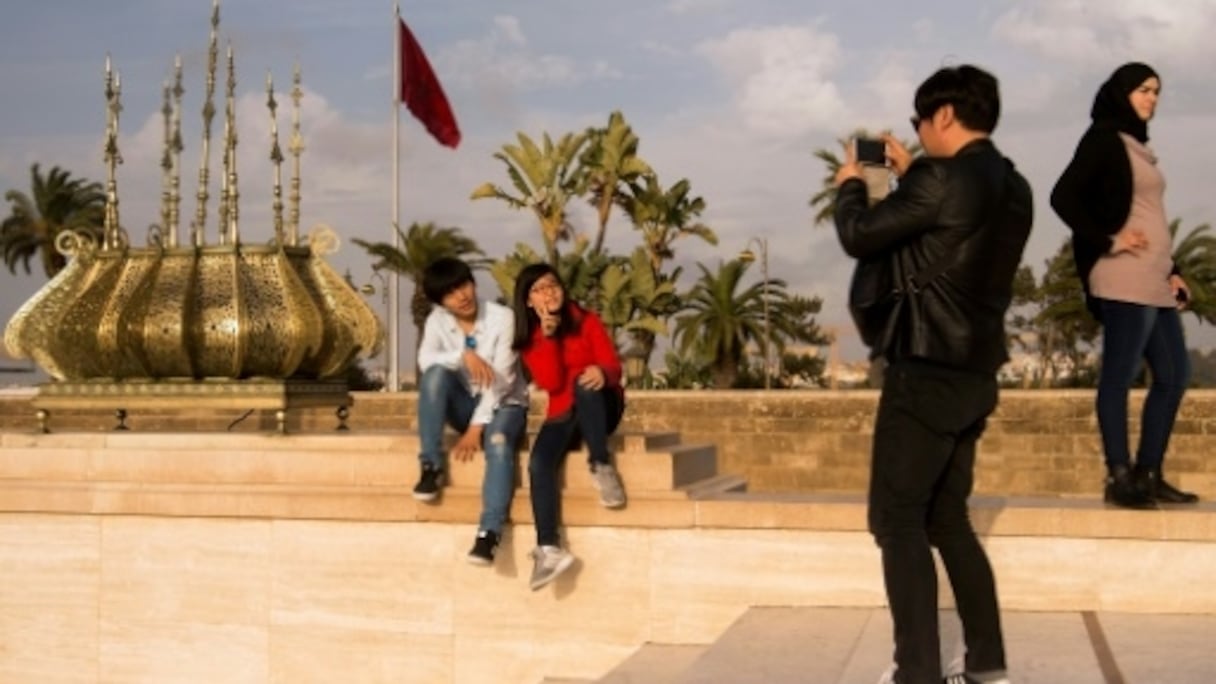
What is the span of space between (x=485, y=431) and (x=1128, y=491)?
2821mm

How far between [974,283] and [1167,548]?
9.42 feet

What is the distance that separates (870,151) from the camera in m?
4.46

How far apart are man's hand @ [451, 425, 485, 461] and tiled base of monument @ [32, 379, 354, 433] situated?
4.57ft

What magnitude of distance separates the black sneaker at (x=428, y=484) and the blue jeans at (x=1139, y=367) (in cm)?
291

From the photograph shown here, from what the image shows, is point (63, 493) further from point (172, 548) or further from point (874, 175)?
point (874, 175)

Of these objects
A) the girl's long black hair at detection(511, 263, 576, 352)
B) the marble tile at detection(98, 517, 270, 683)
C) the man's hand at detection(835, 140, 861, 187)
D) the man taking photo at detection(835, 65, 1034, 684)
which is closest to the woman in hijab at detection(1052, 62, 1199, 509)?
the girl's long black hair at detection(511, 263, 576, 352)

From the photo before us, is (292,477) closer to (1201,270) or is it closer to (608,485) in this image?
(608,485)

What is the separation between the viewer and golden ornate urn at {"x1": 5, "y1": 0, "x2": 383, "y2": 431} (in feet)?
29.7

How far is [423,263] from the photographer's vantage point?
4644 centimetres

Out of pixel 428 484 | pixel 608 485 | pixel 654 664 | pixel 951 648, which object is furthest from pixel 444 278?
pixel 951 648

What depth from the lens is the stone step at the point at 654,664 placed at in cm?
591

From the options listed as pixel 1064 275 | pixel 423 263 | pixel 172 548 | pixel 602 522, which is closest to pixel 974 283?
pixel 602 522

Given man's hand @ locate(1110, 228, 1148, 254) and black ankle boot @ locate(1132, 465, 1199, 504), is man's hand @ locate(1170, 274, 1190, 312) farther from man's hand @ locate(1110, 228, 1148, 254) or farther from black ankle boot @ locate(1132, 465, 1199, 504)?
black ankle boot @ locate(1132, 465, 1199, 504)

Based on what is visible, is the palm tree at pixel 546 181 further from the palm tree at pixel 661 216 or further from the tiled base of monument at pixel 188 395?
the tiled base of monument at pixel 188 395
